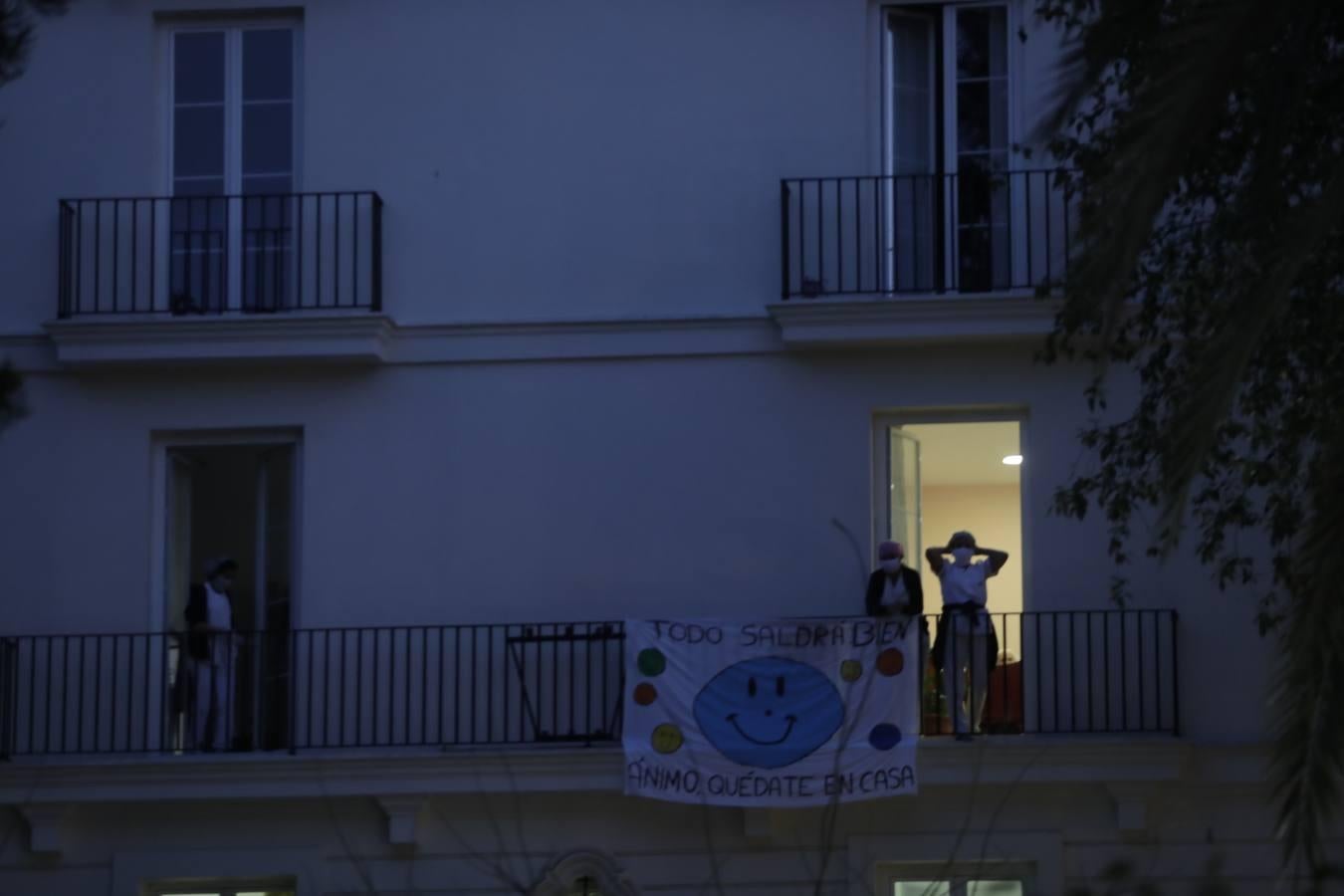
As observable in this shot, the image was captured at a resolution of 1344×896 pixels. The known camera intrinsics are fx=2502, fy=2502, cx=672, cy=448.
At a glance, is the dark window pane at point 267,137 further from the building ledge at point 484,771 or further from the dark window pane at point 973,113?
the dark window pane at point 973,113

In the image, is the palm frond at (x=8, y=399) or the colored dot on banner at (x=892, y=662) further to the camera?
the colored dot on banner at (x=892, y=662)

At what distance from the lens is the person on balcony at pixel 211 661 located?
1841 cm

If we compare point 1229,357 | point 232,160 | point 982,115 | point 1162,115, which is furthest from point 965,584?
point 1162,115

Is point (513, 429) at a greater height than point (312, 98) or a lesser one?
lesser

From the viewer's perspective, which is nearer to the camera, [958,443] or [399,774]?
[399,774]

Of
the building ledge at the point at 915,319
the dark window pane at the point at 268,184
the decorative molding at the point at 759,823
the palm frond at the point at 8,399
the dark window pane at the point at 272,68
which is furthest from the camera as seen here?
the dark window pane at the point at 272,68

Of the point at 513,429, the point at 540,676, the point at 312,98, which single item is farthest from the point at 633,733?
the point at 312,98

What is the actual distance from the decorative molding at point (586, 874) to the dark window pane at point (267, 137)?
5789mm

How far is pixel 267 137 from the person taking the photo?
19234mm

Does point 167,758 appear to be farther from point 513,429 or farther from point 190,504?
point 513,429

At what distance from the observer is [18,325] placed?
18.9m

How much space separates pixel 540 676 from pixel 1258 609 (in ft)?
16.8

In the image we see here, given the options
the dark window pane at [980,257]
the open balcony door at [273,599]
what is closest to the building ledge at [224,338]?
the open balcony door at [273,599]

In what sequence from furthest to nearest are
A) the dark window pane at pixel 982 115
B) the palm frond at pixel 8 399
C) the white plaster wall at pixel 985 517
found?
the white plaster wall at pixel 985 517 < the dark window pane at pixel 982 115 < the palm frond at pixel 8 399
